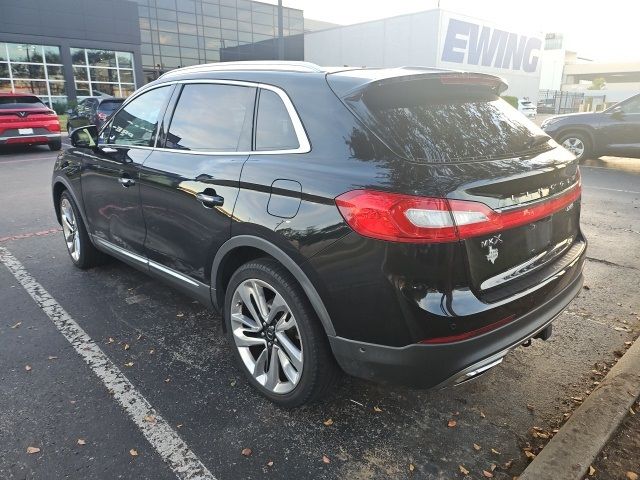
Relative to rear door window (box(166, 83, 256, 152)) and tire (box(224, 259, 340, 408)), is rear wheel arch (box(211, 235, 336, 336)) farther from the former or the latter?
rear door window (box(166, 83, 256, 152))

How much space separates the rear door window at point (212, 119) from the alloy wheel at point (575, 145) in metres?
10.5

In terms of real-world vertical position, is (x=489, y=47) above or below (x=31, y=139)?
above

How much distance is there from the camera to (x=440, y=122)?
245 cm

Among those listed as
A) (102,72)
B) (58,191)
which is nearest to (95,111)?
(58,191)

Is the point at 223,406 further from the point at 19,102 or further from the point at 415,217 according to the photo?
the point at 19,102

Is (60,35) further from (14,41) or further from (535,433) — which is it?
(535,433)

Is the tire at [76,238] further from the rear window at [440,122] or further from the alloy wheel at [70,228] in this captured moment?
the rear window at [440,122]

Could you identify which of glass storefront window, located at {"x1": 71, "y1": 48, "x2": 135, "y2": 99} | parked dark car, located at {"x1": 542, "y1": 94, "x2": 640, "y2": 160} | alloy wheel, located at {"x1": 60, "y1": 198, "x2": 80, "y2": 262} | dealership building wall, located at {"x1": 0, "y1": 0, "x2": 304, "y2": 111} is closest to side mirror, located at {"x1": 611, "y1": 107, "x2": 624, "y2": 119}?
parked dark car, located at {"x1": 542, "y1": 94, "x2": 640, "y2": 160}

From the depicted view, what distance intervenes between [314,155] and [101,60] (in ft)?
104

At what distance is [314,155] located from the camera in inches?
94.0

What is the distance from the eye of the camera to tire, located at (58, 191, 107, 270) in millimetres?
4641

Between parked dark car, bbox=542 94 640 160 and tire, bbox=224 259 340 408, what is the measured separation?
10.6m

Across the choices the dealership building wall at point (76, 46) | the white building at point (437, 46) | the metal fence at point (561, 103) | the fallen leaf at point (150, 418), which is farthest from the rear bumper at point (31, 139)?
the metal fence at point (561, 103)

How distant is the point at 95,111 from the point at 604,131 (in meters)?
15.7
